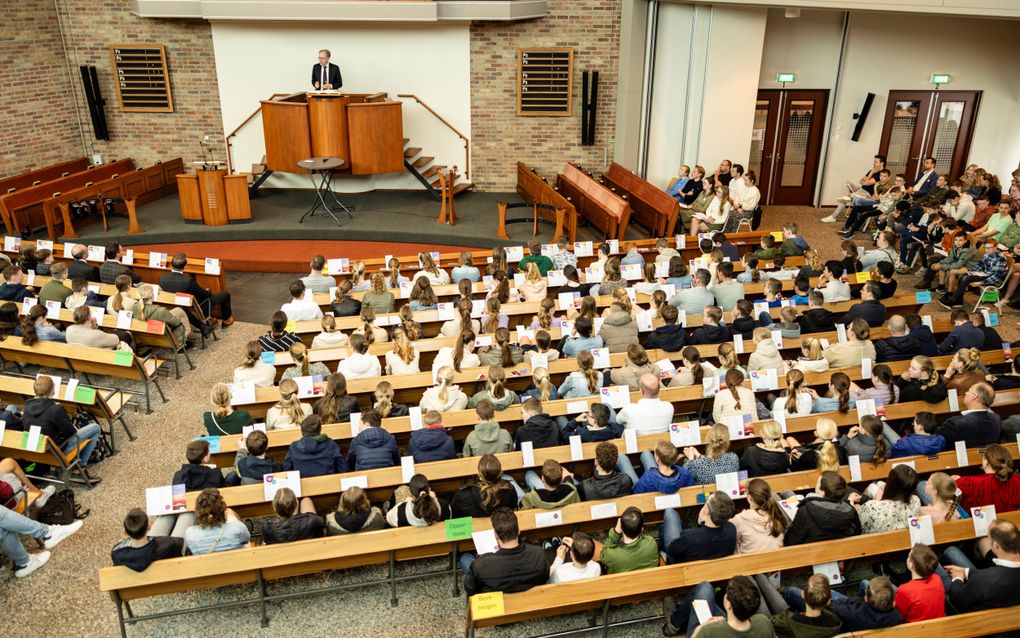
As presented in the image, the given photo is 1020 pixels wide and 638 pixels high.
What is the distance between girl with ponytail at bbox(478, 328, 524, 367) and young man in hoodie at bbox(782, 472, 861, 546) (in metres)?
2.82

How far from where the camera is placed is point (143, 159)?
14812 millimetres

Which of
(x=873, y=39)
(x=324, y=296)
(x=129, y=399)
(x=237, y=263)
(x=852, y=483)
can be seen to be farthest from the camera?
(x=873, y=39)

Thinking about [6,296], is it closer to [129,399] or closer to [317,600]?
[129,399]

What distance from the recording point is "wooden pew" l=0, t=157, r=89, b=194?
12.4 metres

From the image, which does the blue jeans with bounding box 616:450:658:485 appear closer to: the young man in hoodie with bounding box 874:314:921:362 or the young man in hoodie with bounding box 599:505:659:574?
the young man in hoodie with bounding box 599:505:659:574

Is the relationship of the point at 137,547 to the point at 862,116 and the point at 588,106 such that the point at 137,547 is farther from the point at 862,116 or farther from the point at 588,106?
the point at 862,116

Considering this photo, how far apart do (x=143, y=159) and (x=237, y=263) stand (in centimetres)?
497

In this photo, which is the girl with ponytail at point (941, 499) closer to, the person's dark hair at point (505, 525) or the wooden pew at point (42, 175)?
the person's dark hair at point (505, 525)

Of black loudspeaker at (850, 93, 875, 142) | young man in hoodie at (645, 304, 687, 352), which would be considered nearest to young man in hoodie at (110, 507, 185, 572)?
young man in hoodie at (645, 304, 687, 352)

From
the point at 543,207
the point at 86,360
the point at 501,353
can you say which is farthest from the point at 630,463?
the point at 543,207

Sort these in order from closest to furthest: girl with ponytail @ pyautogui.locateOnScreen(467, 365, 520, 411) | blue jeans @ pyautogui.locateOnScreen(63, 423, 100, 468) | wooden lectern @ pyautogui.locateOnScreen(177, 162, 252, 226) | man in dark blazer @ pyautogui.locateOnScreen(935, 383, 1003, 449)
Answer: man in dark blazer @ pyautogui.locateOnScreen(935, 383, 1003, 449) → girl with ponytail @ pyautogui.locateOnScreen(467, 365, 520, 411) → blue jeans @ pyautogui.locateOnScreen(63, 423, 100, 468) → wooden lectern @ pyautogui.locateOnScreen(177, 162, 252, 226)

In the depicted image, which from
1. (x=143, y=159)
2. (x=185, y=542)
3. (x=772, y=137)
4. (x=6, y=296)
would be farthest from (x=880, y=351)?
(x=143, y=159)

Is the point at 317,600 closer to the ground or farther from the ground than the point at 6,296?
closer to the ground

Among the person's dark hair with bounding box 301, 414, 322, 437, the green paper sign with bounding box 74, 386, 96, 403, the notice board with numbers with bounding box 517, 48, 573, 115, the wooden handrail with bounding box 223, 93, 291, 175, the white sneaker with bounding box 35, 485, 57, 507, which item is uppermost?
the notice board with numbers with bounding box 517, 48, 573, 115
